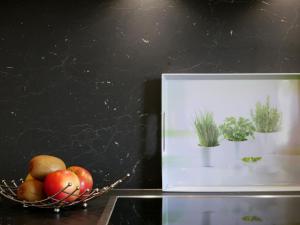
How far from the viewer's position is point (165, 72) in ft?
3.85

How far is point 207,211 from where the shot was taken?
104cm

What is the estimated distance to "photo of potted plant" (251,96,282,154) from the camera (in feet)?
3.84

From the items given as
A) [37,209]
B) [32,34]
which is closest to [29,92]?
[32,34]

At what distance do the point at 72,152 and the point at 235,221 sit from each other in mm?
520

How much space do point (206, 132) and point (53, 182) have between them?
0.49 m

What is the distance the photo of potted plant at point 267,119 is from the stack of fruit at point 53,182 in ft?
1.79

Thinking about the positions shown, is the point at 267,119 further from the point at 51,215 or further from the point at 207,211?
the point at 51,215

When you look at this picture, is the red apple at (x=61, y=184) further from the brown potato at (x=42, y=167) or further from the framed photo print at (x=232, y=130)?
the framed photo print at (x=232, y=130)

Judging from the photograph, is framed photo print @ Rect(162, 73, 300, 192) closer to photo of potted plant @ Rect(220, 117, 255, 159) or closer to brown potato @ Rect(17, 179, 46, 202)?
photo of potted plant @ Rect(220, 117, 255, 159)

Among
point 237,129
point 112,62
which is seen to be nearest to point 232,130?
point 237,129

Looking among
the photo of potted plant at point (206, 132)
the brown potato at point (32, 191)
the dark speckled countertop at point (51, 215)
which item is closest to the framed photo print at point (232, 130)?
the photo of potted plant at point (206, 132)

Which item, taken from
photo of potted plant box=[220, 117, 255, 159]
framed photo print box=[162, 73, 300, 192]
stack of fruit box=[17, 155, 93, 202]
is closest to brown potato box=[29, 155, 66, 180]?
stack of fruit box=[17, 155, 93, 202]

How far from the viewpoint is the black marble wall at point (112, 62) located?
3.84ft

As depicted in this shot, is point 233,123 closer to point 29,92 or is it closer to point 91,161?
point 91,161
